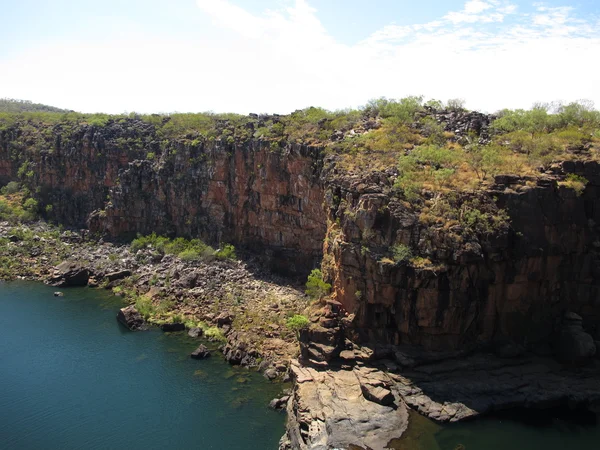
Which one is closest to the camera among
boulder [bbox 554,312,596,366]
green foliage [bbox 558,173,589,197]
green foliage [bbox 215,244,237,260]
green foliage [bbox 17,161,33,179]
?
boulder [bbox 554,312,596,366]

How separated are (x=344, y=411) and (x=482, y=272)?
13245 millimetres

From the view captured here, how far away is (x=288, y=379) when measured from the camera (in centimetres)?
3450

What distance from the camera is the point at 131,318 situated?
143 ft

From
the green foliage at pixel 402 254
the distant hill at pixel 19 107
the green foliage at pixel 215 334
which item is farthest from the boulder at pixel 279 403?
the distant hill at pixel 19 107

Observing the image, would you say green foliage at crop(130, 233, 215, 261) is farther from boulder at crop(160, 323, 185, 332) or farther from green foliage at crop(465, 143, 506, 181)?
green foliage at crop(465, 143, 506, 181)

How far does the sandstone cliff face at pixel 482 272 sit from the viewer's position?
32312 millimetres

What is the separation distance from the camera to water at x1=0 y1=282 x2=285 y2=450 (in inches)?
1150

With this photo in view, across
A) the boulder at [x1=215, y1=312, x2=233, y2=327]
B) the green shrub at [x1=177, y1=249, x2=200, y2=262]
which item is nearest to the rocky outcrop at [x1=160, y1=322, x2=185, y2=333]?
the boulder at [x1=215, y1=312, x2=233, y2=327]

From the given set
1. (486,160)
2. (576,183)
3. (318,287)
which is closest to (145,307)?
(318,287)

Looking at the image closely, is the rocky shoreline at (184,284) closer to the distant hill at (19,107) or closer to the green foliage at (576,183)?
the green foliage at (576,183)

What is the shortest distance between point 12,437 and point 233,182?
36267 millimetres

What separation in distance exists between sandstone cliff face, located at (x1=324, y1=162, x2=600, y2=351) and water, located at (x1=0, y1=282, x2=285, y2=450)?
9843 millimetres

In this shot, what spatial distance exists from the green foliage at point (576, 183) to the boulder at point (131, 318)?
1420 inches

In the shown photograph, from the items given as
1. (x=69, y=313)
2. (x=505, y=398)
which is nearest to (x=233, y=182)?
(x=69, y=313)
